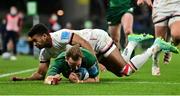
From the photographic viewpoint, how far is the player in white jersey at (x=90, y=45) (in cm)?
1278

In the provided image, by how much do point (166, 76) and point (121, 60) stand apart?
1541mm

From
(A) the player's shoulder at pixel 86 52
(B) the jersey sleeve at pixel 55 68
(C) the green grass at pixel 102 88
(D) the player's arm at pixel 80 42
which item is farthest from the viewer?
(D) the player's arm at pixel 80 42

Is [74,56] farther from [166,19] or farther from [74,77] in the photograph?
[166,19]

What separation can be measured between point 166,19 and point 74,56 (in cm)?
345

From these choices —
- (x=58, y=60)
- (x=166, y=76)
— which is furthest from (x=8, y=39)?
(x=58, y=60)

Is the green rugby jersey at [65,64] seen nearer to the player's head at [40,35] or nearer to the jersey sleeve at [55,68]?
the jersey sleeve at [55,68]

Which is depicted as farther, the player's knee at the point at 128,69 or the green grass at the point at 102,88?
the player's knee at the point at 128,69

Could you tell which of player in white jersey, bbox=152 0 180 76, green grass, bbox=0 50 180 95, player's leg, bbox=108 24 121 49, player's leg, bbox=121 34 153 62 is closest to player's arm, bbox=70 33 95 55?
green grass, bbox=0 50 180 95

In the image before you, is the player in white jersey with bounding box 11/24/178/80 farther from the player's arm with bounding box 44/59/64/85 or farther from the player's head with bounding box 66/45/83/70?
the player's head with bounding box 66/45/83/70

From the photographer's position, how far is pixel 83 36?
1357 cm

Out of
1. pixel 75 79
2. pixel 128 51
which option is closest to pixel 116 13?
pixel 128 51

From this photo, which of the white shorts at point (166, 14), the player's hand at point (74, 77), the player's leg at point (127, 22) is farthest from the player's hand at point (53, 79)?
the player's leg at point (127, 22)

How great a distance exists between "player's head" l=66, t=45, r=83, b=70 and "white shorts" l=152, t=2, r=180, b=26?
124 inches

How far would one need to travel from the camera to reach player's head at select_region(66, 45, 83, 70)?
11.9 meters
